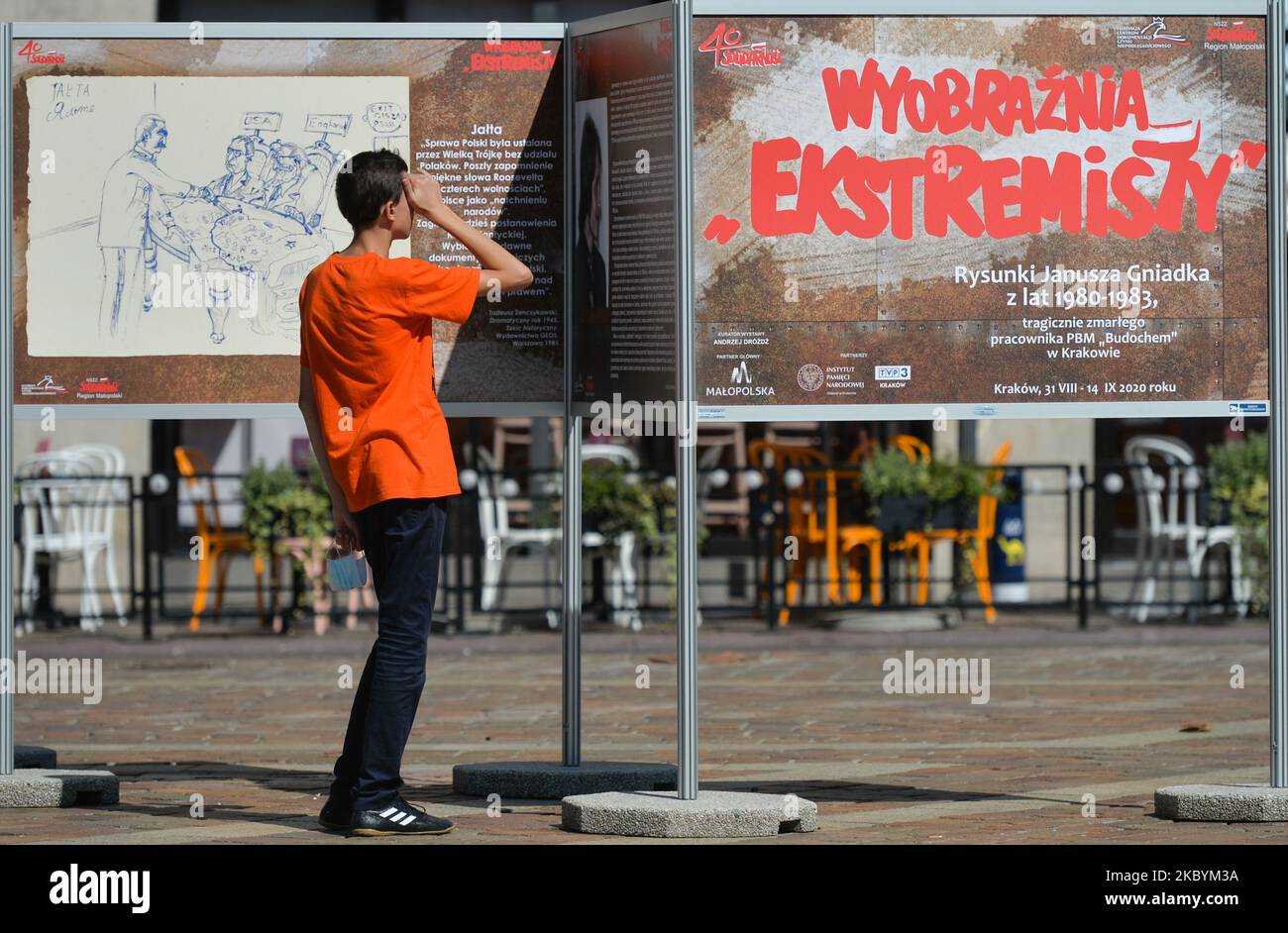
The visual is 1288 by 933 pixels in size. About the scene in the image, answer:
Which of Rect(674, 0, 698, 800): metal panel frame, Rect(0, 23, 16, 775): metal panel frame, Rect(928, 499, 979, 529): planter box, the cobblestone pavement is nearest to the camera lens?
Rect(674, 0, 698, 800): metal panel frame

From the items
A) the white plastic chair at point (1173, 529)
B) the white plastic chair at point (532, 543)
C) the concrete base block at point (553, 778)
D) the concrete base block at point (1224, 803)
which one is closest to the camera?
the concrete base block at point (1224, 803)

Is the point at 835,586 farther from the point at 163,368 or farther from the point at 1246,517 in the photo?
the point at 163,368

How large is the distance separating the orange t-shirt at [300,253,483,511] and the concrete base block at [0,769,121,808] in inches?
64.1

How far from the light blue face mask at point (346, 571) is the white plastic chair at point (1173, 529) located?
900cm

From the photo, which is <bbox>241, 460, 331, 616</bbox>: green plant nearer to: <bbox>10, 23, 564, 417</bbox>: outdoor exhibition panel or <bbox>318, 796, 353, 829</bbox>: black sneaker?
<bbox>10, 23, 564, 417</bbox>: outdoor exhibition panel

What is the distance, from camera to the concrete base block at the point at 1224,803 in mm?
6797

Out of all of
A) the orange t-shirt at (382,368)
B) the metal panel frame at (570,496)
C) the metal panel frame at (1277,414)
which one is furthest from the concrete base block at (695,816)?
the metal panel frame at (1277,414)

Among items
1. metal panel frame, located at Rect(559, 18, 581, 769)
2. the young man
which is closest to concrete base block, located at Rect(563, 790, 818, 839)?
the young man

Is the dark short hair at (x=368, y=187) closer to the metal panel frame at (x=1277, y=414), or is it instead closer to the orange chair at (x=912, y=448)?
the metal panel frame at (x=1277, y=414)

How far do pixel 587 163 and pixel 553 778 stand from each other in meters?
2.22

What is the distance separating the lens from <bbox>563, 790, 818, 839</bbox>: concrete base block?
6.56 metres

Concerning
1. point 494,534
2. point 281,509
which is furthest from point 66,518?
point 494,534

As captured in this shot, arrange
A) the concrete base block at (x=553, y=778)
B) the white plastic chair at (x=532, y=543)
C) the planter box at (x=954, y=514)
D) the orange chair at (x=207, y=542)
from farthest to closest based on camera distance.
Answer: the planter box at (x=954, y=514) < the white plastic chair at (x=532, y=543) < the orange chair at (x=207, y=542) < the concrete base block at (x=553, y=778)

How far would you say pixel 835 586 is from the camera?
14.7 m
